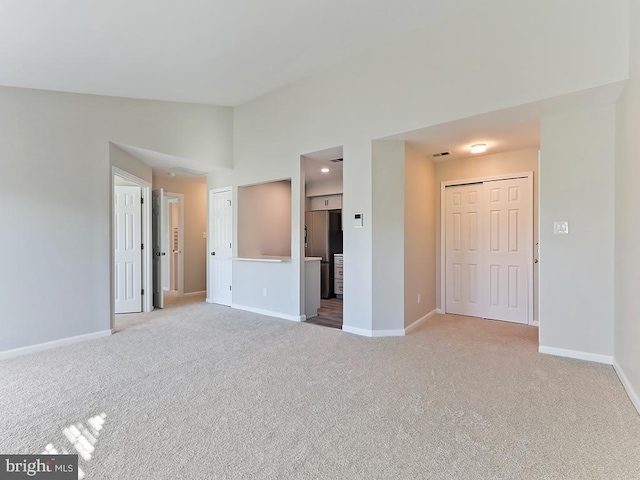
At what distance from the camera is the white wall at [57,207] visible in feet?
10.9

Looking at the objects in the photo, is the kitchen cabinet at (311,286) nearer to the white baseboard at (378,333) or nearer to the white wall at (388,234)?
the white baseboard at (378,333)

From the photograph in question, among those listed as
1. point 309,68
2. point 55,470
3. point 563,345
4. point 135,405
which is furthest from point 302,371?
point 309,68

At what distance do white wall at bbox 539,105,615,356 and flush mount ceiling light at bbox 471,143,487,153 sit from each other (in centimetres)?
91

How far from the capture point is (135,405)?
7.32ft

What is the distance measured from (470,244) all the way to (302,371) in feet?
11.0

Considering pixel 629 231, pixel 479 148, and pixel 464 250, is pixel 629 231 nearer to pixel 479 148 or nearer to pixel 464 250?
pixel 479 148

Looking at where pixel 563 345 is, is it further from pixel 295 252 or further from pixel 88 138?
pixel 88 138

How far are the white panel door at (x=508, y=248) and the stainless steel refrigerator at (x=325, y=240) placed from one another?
9.69ft

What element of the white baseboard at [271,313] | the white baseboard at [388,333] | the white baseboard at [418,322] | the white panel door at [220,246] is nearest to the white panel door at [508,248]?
the white baseboard at [418,322]

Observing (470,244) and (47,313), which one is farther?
(470,244)

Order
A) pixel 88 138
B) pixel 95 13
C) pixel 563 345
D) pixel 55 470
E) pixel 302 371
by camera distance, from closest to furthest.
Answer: pixel 55 470 → pixel 95 13 → pixel 302 371 → pixel 563 345 → pixel 88 138

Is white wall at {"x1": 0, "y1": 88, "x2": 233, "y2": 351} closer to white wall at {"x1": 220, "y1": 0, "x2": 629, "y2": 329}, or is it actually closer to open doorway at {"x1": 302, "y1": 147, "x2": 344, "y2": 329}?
white wall at {"x1": 220, "y1": 0, "x2": 629, "y2": 329}

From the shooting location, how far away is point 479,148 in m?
4.17

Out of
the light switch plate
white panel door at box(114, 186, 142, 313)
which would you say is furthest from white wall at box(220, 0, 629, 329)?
white panel door at box(114, 186, 142, 313)
